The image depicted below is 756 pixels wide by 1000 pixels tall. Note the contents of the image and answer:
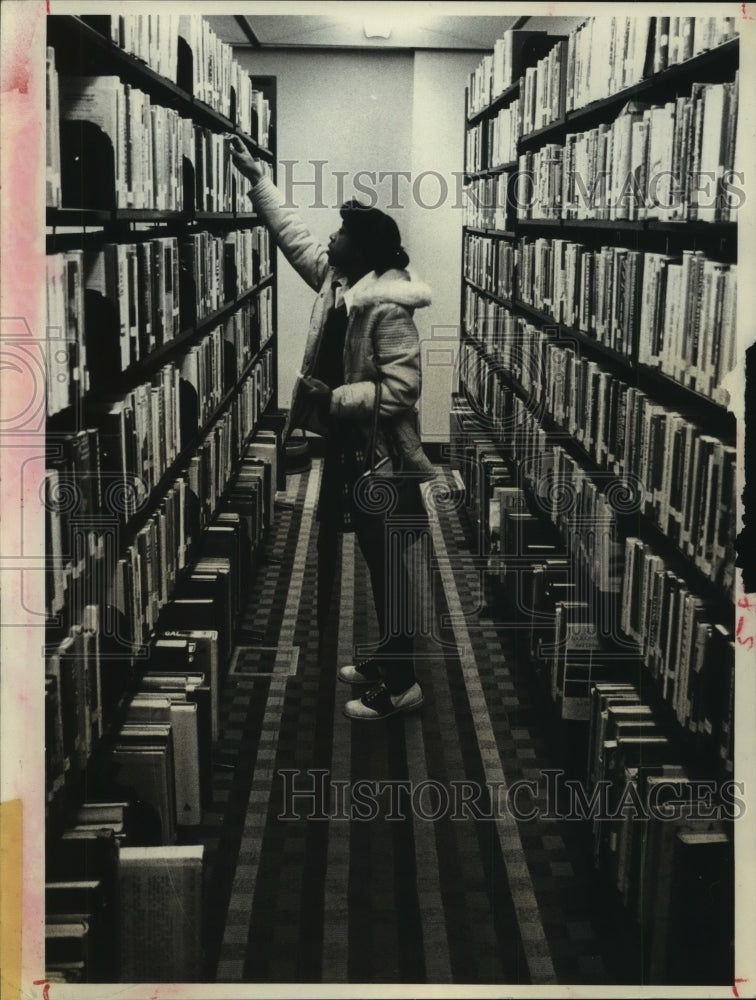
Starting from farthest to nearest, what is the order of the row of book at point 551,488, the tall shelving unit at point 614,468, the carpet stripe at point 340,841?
1. the row of book at point 551,488
2. the carpet stripe at point 340,841
3. the tall shelving unit at point 614,468

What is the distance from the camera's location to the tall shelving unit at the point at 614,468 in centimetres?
201

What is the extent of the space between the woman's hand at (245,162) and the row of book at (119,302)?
25cm

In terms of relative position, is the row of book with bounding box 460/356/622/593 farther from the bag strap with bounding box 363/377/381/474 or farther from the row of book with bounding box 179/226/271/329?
the row of book with bounding box 179/226/271/329

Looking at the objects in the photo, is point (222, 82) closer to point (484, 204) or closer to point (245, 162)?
point (245, 162)

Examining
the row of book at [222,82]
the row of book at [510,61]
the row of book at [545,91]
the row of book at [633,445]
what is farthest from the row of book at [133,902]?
the row of book at [545,91]

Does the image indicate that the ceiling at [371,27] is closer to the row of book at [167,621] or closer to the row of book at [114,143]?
the row of book at [114,143]

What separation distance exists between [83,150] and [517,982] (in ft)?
6.22

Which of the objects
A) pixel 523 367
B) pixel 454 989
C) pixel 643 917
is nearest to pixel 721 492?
pixel 643 917

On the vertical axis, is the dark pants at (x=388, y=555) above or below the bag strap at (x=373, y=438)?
below

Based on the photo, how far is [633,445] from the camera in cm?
246

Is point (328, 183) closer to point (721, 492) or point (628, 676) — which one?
point (721, 492)

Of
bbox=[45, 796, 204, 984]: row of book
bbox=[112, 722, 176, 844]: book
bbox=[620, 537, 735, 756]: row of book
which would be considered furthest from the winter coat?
bbox=[45, 796, 204, 984]: row of book

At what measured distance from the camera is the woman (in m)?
2.45

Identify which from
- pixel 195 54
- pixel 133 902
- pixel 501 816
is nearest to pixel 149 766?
pixel 133 902
